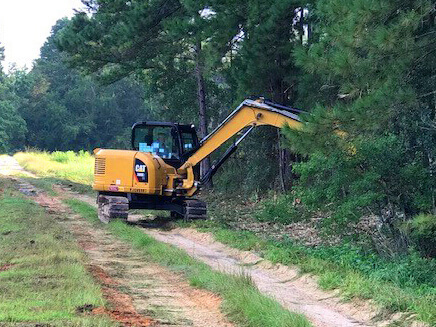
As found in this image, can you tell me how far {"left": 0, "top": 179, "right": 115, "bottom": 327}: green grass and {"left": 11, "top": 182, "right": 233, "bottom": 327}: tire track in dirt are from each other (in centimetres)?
31

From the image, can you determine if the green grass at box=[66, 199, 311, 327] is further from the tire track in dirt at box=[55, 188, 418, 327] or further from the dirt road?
the tire track in dirt at box=[55, 188, 418, 327]

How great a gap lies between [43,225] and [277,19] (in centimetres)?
958

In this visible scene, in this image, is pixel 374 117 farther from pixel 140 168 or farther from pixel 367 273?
pixel 140 168

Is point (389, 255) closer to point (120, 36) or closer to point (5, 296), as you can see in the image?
point (5, 296)

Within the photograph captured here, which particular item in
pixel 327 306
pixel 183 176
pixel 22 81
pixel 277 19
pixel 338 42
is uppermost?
pixel 22 81

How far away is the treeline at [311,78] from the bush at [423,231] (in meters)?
0.05

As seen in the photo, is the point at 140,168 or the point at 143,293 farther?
the point at 140,168

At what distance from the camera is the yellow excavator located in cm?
2012

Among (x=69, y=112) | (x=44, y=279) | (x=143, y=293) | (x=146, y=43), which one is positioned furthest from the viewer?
(x=69, y=112)

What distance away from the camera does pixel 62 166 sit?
51.2 metres

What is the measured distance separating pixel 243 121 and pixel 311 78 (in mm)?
3994

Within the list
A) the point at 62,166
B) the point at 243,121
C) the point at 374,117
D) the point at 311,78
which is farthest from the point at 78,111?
the point at 374,117

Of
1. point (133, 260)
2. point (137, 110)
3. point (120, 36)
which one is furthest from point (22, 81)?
point (133, 260)

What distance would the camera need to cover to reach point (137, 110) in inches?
3228
